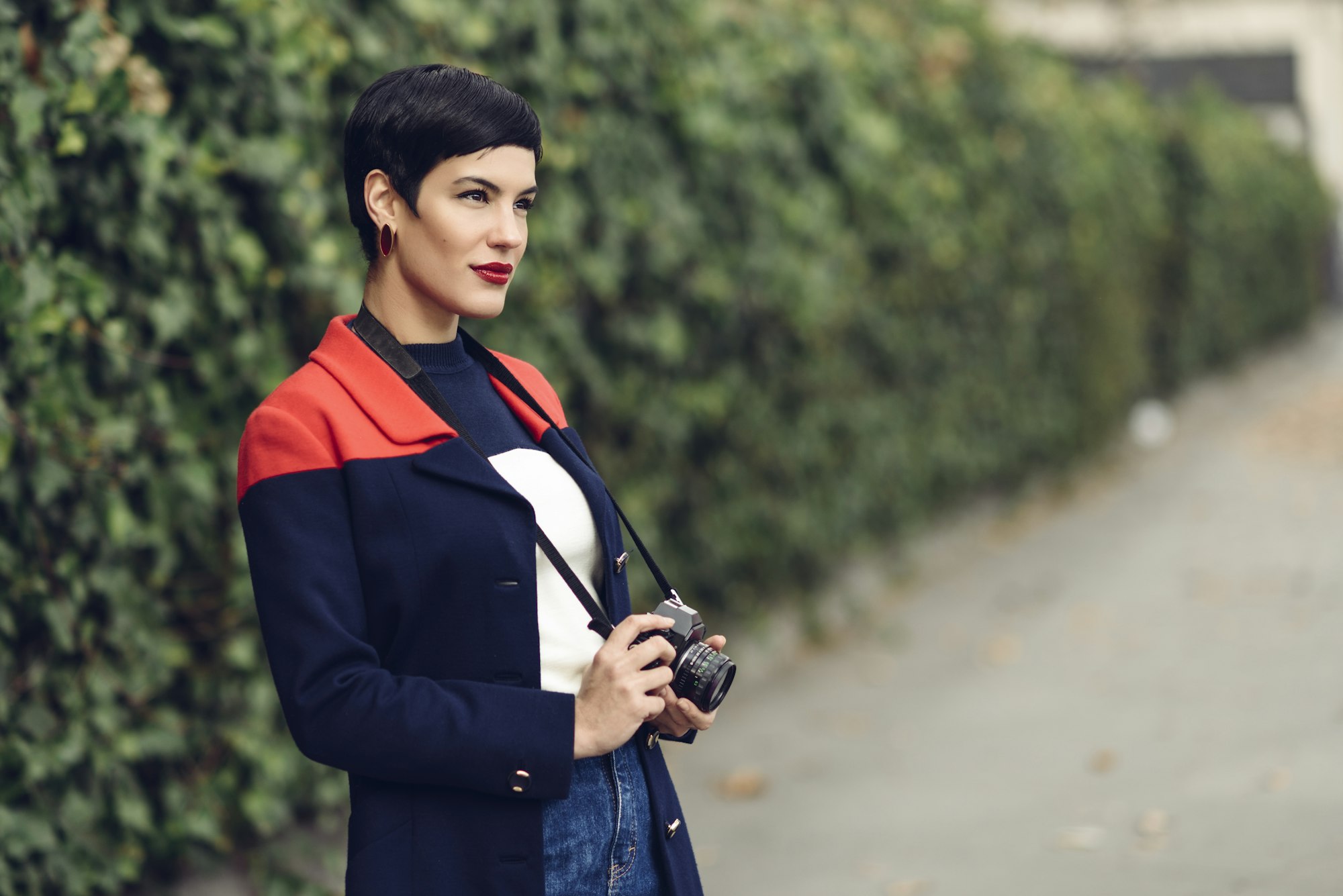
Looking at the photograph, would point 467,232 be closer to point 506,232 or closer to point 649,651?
point 506,232

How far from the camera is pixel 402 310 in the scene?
2059 millimetres

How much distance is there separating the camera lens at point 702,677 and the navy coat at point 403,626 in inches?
8.7

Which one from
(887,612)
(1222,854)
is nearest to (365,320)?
(1222,854)

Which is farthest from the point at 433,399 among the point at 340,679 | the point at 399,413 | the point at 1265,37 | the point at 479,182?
the point at 1265,37

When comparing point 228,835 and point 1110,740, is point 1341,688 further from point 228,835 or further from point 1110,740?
point 228,835

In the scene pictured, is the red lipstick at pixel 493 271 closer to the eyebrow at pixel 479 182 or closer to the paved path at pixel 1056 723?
the eyebrow at pixel 479 182

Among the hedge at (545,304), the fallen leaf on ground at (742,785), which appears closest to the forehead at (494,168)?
the hedge at (545,304)

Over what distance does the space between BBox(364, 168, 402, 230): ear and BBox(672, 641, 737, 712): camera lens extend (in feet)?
2.54

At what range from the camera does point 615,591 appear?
2.16 metres

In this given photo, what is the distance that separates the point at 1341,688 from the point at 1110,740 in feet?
4.03

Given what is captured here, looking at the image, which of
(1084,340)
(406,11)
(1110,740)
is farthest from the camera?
(1084,340)

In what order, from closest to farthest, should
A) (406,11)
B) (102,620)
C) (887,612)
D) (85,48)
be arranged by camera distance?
(85,48) < (102,620) < (406,11) < (887,612)

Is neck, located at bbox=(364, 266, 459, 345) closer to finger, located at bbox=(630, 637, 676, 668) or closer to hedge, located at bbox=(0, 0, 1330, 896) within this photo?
finger, located at bbox=(630, 637, 676, 668)

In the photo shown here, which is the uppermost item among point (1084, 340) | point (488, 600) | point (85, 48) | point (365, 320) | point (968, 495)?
point (1084, 340)
